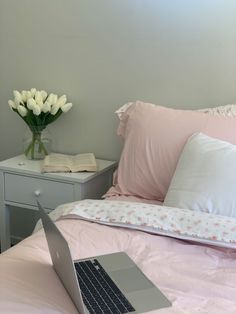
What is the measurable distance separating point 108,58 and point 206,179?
1061mm

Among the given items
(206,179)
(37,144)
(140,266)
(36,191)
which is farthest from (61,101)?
(140,266)

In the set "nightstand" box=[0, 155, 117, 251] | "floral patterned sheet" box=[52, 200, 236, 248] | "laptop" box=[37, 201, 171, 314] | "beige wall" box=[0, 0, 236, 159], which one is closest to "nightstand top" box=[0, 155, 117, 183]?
"nightstand" box=[0, 155, 117, 251]

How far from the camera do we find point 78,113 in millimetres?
2770

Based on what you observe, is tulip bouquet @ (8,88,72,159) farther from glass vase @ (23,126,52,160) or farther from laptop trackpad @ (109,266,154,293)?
laptop trackpad @ (109,266,154,293)

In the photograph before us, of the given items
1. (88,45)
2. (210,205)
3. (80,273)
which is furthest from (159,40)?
(80,273)

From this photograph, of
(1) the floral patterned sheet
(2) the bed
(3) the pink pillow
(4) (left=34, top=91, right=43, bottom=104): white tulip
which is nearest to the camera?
(2) the bed

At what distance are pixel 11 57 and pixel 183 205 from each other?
1.56 meters

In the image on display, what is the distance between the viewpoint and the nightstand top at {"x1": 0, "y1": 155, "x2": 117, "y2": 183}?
8.03 ft

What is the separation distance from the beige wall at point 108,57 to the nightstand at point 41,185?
23cm

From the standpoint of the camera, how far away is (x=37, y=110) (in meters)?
2.57

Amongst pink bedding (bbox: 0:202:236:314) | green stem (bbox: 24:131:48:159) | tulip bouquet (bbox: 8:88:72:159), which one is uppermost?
tulip bouquet (bbox: 8:88:72:159)

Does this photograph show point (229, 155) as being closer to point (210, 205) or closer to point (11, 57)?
point (210, 205)

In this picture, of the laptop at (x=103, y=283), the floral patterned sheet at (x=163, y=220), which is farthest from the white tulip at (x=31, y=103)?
the laptop at (x=103, y=283)

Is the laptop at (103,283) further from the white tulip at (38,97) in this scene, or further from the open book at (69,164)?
the white tulip at (38,97)
